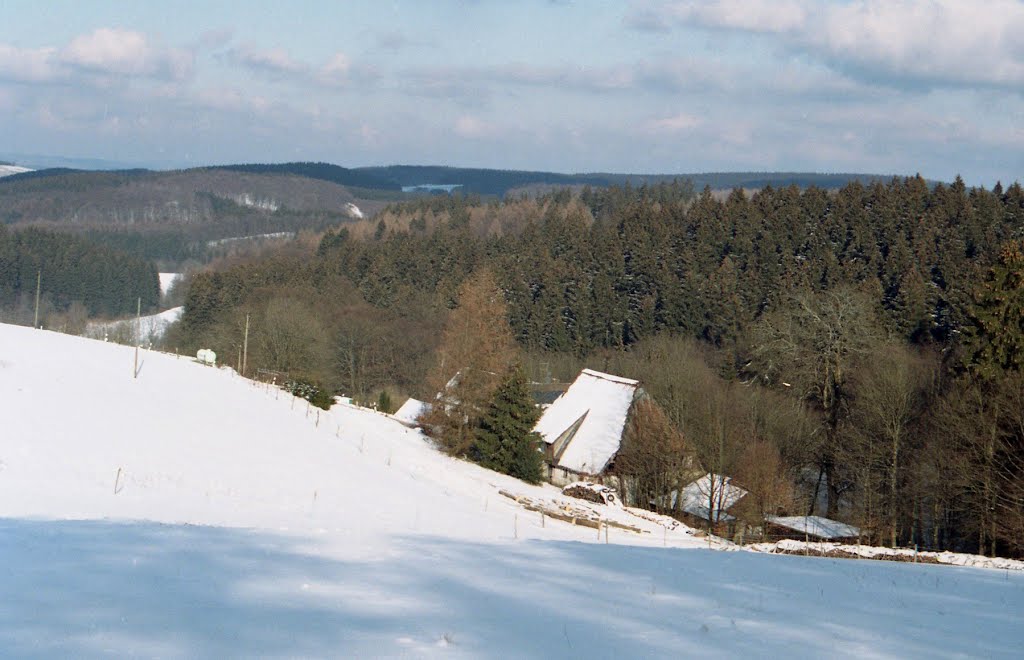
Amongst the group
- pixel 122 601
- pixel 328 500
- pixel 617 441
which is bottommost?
pixel 617 441

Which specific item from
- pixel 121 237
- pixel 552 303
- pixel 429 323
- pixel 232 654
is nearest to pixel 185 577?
pixel 232 654

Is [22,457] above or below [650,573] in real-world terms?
below

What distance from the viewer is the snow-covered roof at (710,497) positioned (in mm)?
32281

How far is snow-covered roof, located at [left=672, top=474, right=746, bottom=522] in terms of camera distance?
32281mm

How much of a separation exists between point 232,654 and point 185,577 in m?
2.31

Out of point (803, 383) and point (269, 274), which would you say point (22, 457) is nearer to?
point (803, 383)

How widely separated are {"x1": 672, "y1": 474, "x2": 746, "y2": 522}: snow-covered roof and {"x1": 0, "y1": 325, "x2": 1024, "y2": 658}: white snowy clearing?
516 inches

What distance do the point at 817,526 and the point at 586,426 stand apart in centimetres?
1241

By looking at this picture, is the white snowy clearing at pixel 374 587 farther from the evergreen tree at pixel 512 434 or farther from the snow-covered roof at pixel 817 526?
the evergreen tree at pixel 512 434

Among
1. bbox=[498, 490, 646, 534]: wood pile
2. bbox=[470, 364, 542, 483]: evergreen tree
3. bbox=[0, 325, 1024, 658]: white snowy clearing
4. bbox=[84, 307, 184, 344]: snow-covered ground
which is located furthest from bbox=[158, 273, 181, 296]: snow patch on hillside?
bbox=[0, 325, 1024, 658]: white snowy clearing

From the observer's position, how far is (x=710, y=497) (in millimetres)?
31453

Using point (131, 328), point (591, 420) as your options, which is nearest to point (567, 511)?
point (591, 420)

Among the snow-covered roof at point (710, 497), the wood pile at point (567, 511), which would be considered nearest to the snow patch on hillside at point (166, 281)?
the snow-covered roof at point (710, 497)

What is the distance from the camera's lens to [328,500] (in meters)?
20.1
